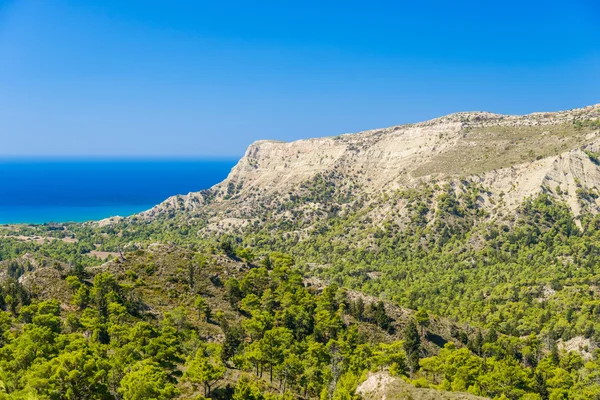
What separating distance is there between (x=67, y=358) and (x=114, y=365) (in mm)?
5747

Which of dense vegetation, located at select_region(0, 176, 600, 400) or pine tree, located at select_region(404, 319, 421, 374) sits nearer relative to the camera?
dense vegetation, located at select_region(0, 176, 600, 400)

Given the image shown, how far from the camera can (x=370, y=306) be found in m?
90.5

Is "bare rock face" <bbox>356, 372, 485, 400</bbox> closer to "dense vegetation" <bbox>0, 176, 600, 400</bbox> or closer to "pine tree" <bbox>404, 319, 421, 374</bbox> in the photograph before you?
"dense vegetation" <bbox>0, 176, 600, 400</bbox>

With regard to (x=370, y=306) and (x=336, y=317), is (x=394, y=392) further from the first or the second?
(x=370, y=306)

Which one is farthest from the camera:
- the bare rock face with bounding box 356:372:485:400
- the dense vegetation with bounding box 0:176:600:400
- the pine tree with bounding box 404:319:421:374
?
the pine tree with bounding box 404:319:421:374

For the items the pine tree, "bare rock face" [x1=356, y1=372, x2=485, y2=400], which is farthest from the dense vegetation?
"bare rock face" [x1=356, y1=372, x2=485, y2=400]

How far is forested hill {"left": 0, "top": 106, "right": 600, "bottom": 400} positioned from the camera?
47.1m

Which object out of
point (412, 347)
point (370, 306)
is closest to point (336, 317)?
point (412, 347)

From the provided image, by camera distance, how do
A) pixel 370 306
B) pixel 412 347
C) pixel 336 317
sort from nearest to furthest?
1. pixel 412 347
2. pixel 336 317
3. pixel 370 306

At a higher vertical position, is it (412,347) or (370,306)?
(370,306)

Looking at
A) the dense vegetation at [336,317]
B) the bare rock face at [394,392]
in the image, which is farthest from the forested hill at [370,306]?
the dense vegetation at [336,317]

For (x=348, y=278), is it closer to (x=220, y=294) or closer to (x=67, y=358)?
(x=220, y=294)

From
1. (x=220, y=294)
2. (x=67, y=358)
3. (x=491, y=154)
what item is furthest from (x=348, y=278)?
(x=67, y=358)

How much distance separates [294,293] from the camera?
89.2 metres
